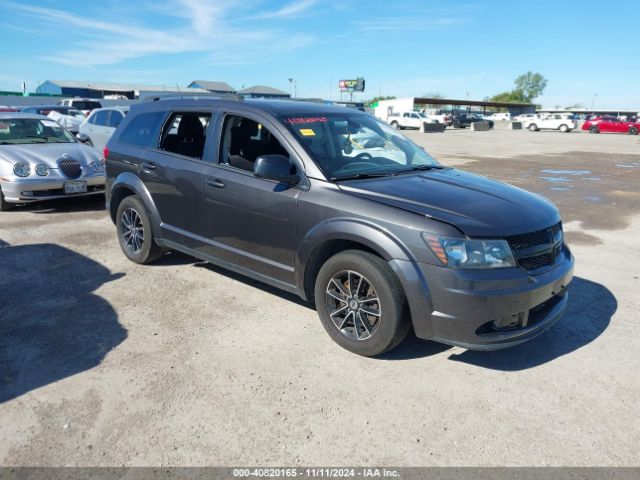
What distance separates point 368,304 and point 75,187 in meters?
6.53

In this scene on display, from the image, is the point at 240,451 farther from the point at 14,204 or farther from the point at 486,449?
the point at 14,204

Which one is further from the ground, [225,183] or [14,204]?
[225,183]

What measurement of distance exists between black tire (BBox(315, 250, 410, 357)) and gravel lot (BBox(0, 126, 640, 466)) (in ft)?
0.51

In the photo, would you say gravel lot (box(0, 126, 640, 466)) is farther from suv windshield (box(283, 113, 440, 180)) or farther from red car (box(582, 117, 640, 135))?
red car (box(582, 117, 640, 135))

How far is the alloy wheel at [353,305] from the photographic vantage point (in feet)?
12.0

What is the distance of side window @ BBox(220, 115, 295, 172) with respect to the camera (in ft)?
14.8

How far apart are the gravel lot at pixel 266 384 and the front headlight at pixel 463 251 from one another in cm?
85

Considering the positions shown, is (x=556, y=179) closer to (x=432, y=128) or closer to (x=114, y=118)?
(x=114, y=118)

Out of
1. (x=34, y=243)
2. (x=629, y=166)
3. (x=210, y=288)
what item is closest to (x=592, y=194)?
(x=629, y=166)

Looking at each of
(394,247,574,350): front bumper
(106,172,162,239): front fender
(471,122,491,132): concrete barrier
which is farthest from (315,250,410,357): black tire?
(471,122,491,132): concrete barrier

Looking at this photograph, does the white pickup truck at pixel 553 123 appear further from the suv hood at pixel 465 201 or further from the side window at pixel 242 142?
the side window at pixel 242 142

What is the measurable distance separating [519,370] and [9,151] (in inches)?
330

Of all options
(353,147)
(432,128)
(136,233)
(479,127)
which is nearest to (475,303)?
(353,147)

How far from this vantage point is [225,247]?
15.3ft
